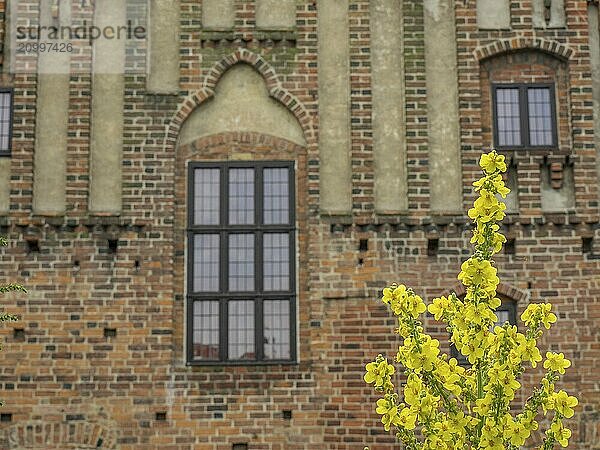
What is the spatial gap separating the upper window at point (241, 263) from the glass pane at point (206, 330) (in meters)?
0.01

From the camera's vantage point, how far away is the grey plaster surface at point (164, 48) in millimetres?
15719

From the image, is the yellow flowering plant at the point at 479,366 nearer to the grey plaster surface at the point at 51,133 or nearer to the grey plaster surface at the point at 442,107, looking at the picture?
the grey plaster surface at the point at 442,107

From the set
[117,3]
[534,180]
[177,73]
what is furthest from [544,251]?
[117,3]

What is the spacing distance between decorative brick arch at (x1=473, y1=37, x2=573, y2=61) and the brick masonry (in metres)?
0.02

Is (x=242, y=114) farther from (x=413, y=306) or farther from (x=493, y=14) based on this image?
(x=413, y=306)

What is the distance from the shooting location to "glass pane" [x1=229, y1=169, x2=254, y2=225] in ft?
50.6

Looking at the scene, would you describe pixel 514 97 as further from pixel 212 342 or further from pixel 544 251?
pixel 212 342

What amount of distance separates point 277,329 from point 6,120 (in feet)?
16.5

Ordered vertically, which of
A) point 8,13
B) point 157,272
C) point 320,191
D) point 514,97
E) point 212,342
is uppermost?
point 8,13

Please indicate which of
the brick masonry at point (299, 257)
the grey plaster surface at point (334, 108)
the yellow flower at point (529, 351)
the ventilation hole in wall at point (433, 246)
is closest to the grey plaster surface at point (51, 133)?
the brick masonry at point (299, 257)

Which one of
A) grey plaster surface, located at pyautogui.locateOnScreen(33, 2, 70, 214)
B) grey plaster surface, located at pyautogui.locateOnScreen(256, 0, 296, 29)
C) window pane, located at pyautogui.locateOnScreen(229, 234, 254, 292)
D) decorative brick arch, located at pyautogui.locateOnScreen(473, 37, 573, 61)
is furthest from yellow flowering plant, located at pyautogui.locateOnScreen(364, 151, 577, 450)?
grey plaster surface, located at pyautogui.locateOnScreen(33, 2, 70, 214)

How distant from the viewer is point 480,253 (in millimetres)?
8820

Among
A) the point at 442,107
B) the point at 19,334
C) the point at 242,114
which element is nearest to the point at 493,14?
the point at 442,107

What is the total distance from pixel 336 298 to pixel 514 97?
405 cm
